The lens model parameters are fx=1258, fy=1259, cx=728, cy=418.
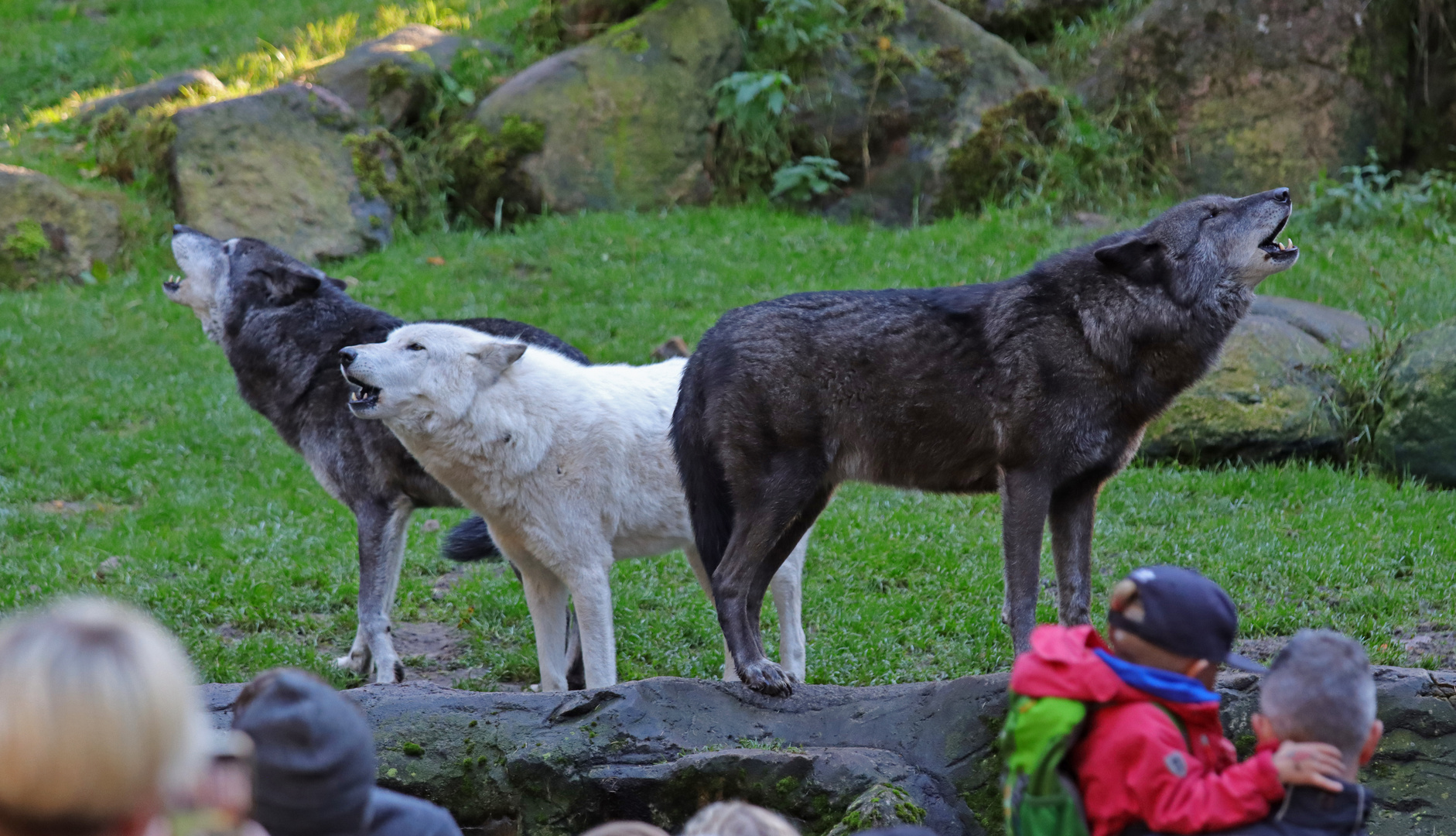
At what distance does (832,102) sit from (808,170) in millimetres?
881

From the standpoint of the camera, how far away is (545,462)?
19.5ft

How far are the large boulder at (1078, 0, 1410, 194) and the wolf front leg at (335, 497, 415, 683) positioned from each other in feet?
32.5

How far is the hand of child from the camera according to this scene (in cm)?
262

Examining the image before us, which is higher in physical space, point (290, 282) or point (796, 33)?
point (796, 33)

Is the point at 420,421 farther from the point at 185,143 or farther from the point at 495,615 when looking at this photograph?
the point at 185,143

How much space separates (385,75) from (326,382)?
796 centimetres

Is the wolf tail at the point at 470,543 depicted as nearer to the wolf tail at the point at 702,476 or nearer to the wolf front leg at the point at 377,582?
the wolf front leg at the point at 377,582

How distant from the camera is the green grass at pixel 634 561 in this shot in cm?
689

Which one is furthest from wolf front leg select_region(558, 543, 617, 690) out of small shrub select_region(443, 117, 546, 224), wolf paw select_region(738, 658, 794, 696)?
small shrub select_region(443, 117, 546, 224)

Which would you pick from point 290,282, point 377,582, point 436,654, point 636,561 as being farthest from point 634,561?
point 290,282

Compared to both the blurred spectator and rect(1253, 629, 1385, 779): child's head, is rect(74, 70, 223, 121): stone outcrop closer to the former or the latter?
the blurred spectator

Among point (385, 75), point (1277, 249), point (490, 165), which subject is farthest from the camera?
point (385, 75)

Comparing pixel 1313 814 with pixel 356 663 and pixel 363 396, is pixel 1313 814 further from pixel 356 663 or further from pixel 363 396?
Answer: pixel 356 663

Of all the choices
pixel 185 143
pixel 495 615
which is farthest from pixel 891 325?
pixel 185 143
